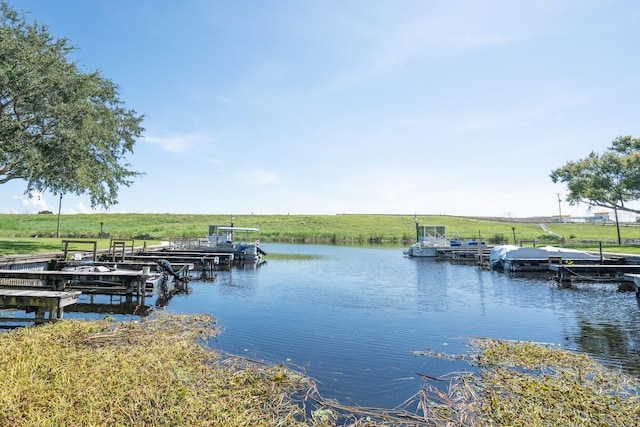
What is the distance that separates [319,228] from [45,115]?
69.9 meters

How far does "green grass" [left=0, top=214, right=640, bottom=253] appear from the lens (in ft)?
217

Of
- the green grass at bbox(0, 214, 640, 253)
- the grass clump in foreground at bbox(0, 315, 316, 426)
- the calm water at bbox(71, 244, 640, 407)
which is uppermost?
the green grass at bbox(0, 214, 640, 253)

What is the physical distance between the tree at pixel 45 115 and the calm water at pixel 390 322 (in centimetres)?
1128

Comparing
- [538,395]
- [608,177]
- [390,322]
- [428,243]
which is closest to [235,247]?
[428,243]

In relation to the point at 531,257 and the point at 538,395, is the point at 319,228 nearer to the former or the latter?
the point at 531,257

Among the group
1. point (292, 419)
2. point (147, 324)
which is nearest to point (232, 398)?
point (292, 419)

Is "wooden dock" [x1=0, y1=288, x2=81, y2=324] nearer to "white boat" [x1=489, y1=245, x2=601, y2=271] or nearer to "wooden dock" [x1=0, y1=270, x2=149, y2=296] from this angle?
"wooden dock" [x1=0, y1=270, x2=149, y2=296]

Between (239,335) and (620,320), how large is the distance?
13795mm

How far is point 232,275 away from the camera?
1065 inches

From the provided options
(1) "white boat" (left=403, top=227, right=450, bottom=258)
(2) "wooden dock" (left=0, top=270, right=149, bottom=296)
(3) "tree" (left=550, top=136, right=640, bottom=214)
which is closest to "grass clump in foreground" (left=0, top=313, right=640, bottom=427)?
(2) "wooden dock" (left=0, top=270, right=149, bottom=296)

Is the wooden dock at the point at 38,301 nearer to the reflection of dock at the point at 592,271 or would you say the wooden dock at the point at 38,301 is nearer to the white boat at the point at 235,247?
the white boat at the point at 235,247

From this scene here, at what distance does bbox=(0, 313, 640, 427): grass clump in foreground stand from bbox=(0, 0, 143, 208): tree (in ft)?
55.4

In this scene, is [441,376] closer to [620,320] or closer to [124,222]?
[620,320]

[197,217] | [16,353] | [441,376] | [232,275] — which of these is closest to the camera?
[16,353]
